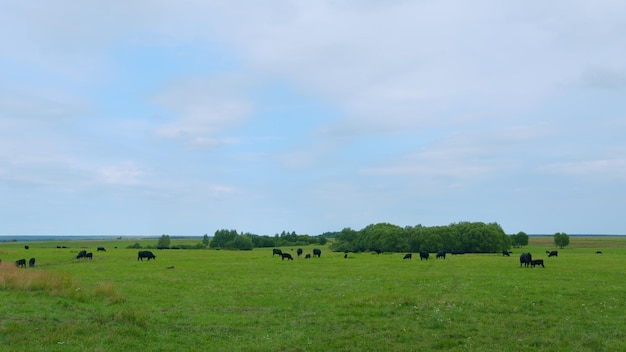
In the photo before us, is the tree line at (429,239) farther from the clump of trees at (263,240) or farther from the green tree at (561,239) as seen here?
the clump of trees at (263,240)

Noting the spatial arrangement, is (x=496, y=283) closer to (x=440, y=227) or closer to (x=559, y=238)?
(x=440, y=227)

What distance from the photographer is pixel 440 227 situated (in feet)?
376

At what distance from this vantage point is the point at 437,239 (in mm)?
109250

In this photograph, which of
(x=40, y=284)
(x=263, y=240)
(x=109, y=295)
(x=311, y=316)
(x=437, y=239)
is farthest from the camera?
(x=263, y=240)

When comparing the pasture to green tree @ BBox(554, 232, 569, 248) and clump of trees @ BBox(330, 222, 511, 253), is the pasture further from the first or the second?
green tree @ BBox(554, 232, 569, 248)

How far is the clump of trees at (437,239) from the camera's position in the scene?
338 ft

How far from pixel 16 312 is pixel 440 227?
351ft

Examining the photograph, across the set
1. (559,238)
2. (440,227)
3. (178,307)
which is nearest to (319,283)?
(178,307)

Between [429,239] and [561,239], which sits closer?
[429,239]

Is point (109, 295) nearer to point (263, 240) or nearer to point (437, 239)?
point (437, 239)

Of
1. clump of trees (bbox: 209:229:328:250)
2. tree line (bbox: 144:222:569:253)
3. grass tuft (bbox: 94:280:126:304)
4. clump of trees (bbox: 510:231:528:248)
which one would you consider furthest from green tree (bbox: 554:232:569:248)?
grass tuft (bbox: 94:280:126:304)

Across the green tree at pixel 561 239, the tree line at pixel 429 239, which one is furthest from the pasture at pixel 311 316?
the green tree at pixel 561 239

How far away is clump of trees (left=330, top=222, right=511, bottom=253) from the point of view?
338 ft

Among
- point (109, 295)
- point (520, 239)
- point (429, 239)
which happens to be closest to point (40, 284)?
point (109, 295)
